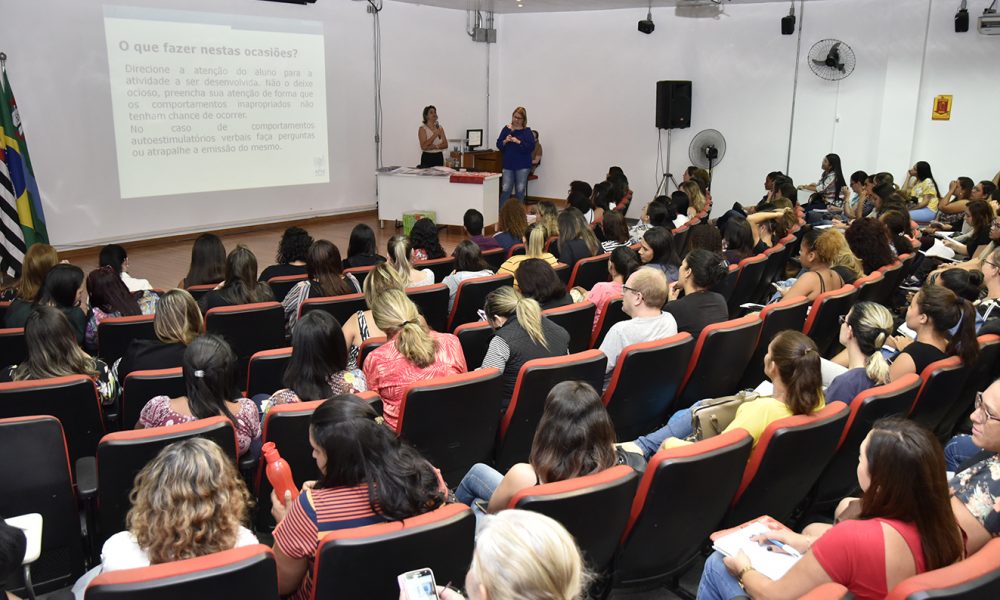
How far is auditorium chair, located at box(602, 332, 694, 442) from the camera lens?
3.41m

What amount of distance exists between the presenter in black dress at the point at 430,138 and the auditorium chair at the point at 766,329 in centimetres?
831

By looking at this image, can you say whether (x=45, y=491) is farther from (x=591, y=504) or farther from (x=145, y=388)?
(x=591, y=504)

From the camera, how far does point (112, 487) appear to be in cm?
259

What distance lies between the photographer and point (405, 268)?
5258mm

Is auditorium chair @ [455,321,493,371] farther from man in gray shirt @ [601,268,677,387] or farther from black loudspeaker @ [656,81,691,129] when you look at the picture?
black loudspeaker @ [656,81,691,129]

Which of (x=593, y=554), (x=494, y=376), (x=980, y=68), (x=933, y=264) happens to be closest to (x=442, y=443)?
(x=494, y=376)

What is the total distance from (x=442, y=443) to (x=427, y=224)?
3472 millimetres

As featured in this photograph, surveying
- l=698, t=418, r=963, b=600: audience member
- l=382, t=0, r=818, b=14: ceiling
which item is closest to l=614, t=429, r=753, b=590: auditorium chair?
l=698, t=418, r=963, b=600: audience member

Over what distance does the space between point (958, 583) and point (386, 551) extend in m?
1.25

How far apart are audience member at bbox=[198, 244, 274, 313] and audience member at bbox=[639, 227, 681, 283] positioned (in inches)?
101

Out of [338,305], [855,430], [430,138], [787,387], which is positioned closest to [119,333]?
[338,305]

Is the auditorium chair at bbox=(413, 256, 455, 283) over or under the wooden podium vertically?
under

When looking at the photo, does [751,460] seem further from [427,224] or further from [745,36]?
[745,36]

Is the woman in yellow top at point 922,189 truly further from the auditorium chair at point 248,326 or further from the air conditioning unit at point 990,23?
the auditorium chair at point 248,326
